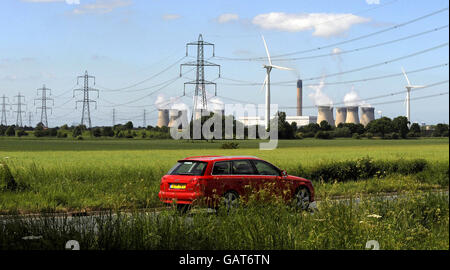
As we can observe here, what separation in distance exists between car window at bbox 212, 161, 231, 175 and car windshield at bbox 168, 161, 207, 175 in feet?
1.02

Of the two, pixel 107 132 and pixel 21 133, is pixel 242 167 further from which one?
pixel 107 132

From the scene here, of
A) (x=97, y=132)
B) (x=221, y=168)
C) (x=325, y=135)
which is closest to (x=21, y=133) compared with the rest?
(x=221, y=168)

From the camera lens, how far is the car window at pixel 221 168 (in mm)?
15068

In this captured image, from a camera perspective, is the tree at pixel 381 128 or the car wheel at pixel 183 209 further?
the tree at pixel 381 128

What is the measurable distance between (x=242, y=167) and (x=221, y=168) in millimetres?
750

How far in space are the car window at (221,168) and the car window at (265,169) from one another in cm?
105

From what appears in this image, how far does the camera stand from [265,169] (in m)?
16.5

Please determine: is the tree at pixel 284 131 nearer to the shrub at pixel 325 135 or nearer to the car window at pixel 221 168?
the shrub at pixel 325 135

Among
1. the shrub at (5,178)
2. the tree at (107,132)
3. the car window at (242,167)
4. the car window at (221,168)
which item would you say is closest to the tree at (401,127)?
the tree at (107,132)

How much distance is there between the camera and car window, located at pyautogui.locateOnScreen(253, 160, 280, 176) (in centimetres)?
1591

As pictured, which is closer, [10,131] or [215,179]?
[215,179]

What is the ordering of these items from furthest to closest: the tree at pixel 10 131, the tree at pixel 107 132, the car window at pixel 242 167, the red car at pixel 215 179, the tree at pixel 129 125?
the tree at pixel 129 125
the tree at pixel 107 132
the tree at pixel 10 131
the car window at pixel 242 167
the red car at pixel 215 179

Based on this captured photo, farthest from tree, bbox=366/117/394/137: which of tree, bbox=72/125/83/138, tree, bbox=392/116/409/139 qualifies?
tree, bbox=72/125/83/138
